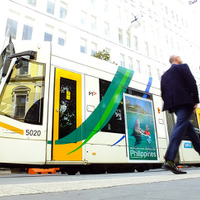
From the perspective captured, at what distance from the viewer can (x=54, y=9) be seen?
21234 millimetres

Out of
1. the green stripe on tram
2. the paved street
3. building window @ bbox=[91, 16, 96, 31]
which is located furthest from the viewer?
building window @ bbox=[91, 16, 96, 31]

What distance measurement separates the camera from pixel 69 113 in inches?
230

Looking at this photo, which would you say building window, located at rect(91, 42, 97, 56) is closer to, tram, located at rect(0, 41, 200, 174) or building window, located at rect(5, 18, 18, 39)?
building window, located at rect(5, 18, 18, 39)

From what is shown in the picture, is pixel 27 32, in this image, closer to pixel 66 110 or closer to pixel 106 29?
pixel 106 29

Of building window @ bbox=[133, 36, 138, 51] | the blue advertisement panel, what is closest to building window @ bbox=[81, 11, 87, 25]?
building window @ bbox=[133, 36, 138, 51]

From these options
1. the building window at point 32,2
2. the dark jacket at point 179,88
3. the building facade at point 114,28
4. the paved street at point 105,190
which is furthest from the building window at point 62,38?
the paved street at point 105,190

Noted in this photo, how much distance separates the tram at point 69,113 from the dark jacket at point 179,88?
304 cm

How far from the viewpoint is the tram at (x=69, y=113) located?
514cm

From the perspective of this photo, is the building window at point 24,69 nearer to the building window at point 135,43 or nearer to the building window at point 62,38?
the building window at point 62,38

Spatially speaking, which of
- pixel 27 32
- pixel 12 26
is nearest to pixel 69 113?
pixel 12 26

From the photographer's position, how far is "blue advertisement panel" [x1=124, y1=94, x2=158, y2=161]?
697cm

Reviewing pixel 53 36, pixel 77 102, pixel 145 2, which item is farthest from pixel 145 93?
pixel 145 2

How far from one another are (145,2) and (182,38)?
9.74 m

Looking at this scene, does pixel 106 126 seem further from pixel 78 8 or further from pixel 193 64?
pixel 193 64
